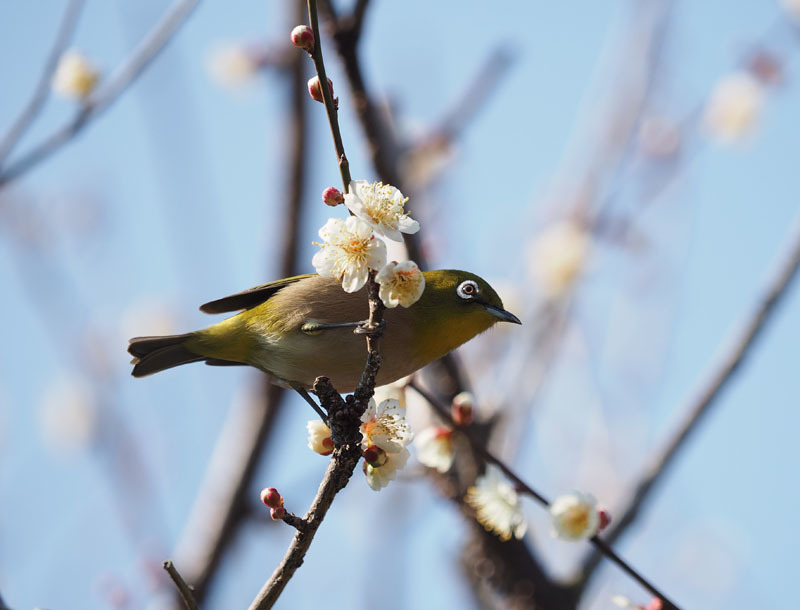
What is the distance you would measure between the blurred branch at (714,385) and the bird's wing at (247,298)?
2.26 meters

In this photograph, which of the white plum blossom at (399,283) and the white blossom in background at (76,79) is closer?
the white plum blossom at (399,283)

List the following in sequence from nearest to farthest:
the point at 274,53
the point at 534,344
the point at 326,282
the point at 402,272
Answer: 1. the point at 402,272
2. the point at 326,282
3. the point at 534,344
4. the point at 274,53

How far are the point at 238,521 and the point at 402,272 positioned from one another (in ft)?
13.6

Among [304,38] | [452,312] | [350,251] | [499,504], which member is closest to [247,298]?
[452,312]

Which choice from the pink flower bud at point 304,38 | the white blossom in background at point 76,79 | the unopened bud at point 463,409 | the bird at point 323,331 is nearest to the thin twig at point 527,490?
the unopened bud at point 463,409

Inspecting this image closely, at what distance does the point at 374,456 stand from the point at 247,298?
132 centimetres

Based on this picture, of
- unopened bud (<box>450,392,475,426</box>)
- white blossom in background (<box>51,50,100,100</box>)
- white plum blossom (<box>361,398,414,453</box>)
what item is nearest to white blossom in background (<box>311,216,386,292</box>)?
white plum blossom (<box>361,398,414,453</box>)

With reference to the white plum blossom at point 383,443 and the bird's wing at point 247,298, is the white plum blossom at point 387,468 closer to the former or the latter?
the white plum blossom at point 383,443

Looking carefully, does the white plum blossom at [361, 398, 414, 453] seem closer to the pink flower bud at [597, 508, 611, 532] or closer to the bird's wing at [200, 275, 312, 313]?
the pink flower bud at [597, 508, 611, 532]

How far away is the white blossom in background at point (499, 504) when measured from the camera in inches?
118

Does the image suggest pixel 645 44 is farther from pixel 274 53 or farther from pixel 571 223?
pixel 274 53

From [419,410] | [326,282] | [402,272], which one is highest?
[402,272]

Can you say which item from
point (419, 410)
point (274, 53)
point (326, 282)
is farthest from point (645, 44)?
point (326, 282)

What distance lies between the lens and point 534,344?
5.07 m
